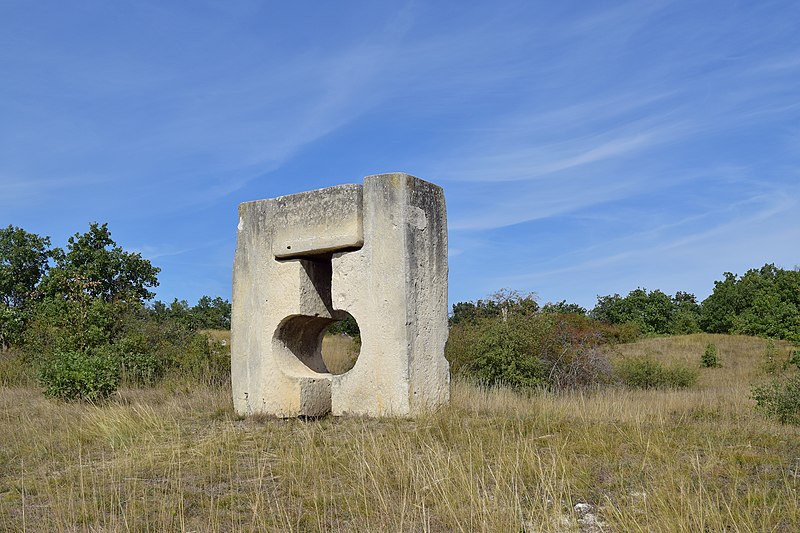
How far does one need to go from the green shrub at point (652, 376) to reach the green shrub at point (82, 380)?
10512 mm

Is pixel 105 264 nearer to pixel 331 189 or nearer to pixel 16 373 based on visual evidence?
pixel 16 373

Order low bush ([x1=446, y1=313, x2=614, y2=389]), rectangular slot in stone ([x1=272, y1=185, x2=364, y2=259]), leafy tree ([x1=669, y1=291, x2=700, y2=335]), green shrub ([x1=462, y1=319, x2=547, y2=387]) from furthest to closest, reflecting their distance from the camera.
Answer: leafy tree ([x1=669, y1=291, x2=700, y2=335])
low bush ([x1=446, y1=313, x2=614, y2=389])
green shrub ([x1=462, y1=319, x2=547, y2=387])
rectangular slot in stone ([x1=272, y1=185, x2=364, y2=259])

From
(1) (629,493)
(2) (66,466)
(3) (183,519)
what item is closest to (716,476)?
(1) (629,493)

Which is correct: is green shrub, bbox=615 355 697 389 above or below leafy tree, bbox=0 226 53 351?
below

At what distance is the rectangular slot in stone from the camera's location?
787cm

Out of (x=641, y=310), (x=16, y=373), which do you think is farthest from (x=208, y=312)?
(x=641, y=310)

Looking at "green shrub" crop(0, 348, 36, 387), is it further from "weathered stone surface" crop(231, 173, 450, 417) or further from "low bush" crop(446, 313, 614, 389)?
"low bush" crop(446, 313, 614, 389)

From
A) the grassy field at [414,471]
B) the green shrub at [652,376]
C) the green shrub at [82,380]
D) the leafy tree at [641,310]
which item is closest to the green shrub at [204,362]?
the green shrub at [82,380]

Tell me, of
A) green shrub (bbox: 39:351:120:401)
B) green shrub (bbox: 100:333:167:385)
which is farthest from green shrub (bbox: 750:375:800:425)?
green shrub (bbox: 100:333:167:385)

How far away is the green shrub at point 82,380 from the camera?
10078 millimetres

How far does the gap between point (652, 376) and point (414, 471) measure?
1199 centimetres

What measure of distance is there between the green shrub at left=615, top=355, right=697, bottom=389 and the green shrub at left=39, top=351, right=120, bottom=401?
10512 mm

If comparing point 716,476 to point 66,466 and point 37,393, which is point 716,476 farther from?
point 37,393

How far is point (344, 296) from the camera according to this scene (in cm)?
788
